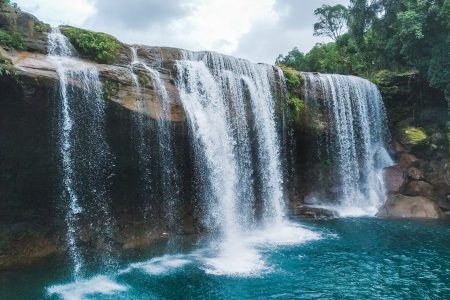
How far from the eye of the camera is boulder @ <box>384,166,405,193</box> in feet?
70.5

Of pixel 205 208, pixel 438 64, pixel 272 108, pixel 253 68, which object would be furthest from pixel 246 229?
pixel 438 64

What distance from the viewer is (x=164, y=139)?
49.1ft

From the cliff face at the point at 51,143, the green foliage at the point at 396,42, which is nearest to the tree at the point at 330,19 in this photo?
the green foliage at the point at 396,42

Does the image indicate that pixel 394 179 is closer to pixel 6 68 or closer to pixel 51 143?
pixel 51 143

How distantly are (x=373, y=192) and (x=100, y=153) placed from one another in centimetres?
1514

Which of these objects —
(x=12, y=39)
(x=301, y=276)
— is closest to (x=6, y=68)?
(x=12, y=39)

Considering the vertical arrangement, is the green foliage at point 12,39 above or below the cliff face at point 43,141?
above

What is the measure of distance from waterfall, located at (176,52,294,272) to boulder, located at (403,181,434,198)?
7001 mm

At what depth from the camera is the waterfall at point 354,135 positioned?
2133 cm

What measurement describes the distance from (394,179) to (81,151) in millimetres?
16381

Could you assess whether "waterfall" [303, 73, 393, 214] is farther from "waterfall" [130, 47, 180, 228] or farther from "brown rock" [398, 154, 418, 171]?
"waterfall" [130, 47, 180, 228]

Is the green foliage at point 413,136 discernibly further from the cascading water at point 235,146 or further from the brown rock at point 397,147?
the cascading water at point 235,146

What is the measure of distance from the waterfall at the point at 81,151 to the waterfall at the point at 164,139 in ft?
5.23

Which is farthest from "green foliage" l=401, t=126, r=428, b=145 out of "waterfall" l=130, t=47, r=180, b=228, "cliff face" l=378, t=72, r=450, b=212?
"waterfall" l=130, t=47, r=180, b=228
